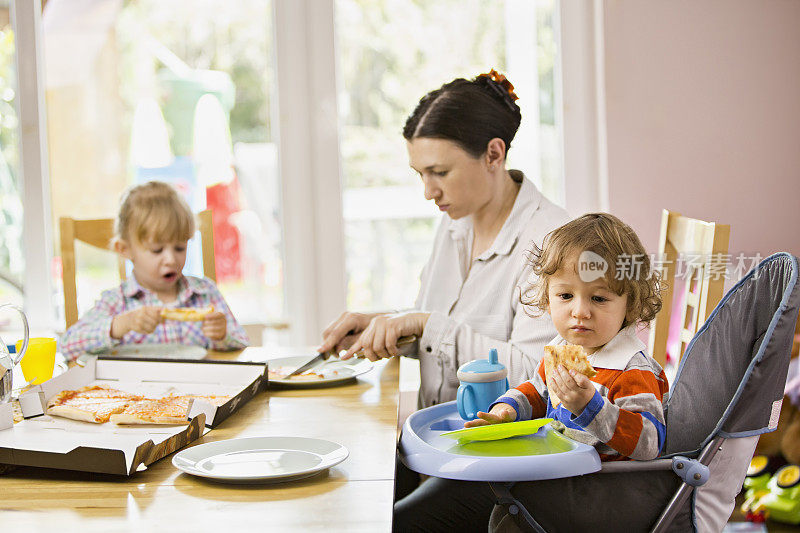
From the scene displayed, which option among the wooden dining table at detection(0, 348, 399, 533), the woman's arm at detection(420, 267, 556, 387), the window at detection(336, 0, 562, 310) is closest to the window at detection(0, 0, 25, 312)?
the window at detection(336, 0, 562, 310)

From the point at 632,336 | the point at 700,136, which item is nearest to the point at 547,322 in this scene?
the point at 632,336

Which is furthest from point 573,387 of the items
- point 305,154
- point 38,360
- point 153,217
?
point 305,154

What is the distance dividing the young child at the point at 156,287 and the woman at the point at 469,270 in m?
0.39

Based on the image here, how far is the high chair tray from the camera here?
0.99m

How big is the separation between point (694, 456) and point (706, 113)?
1.23 m

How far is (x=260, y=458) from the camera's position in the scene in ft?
3.35

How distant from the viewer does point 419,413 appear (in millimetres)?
1238

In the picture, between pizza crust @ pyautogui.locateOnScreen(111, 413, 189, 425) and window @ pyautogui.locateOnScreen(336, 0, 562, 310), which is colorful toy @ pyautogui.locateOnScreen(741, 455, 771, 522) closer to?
window @ pyautogui.locateOnScreen(336, 0, 562, 310)

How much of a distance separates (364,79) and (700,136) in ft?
3.65

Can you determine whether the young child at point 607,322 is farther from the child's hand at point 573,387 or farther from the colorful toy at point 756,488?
the colorful toy at point 756,488

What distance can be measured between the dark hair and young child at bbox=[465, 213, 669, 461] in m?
0.48

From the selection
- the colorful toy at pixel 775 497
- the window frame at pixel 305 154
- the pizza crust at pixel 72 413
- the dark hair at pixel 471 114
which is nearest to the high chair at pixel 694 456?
the pizza crust at pixel 72 413

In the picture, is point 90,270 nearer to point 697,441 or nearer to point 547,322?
point 547,322

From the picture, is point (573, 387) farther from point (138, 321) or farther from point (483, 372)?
point (138, 321)
